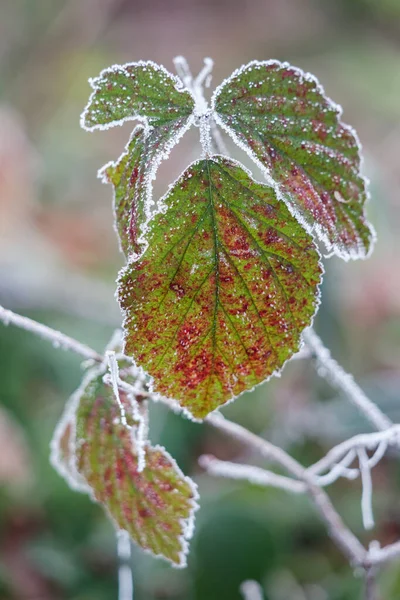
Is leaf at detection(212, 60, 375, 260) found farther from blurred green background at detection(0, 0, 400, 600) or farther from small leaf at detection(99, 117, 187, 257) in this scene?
blurred green background at detection(0, 0, 400, 600)

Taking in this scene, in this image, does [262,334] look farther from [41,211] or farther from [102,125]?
[41,211]

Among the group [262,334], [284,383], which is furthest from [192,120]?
[284,383]

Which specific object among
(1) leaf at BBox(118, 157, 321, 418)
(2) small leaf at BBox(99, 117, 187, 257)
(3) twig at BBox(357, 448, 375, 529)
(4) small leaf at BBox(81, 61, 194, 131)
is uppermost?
(4) small leaf at BBox(81, 61, 194, 131)

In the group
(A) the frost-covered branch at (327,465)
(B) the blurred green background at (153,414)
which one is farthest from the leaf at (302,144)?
(B) the blurred green background at (153,414)

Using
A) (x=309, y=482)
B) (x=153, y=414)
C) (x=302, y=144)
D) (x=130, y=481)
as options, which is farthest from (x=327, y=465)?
(x=153, y=414)

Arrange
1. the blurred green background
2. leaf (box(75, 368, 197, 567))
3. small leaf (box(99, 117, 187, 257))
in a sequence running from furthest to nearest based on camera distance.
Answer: the blurred green background, leaf (box(75, 368, 197, 567)), small leaf (box(99, 117, 187, 257))

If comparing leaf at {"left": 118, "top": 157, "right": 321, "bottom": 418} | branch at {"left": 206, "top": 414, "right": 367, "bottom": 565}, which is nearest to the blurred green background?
branch at {"left": 206, "top": 414, "right": 367, "bottom": 565}

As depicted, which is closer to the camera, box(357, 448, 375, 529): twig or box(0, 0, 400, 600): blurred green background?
box(357, 448, 375, 529): twig

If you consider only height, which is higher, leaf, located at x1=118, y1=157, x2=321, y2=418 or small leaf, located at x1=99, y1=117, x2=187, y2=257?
small leaf, located at x1=99, y1=117, x2=187, y2=257
